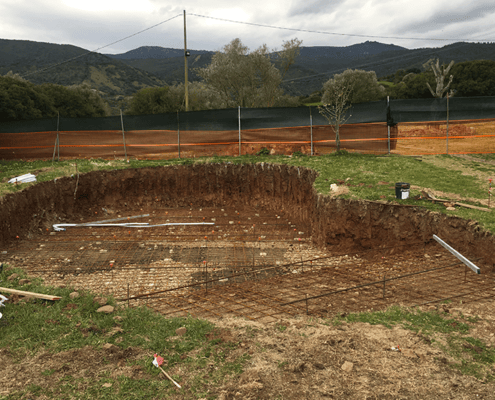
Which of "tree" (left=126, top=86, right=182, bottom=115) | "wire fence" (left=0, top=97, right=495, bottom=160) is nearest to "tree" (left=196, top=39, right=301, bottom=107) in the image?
"tree" (left=126, top=86, right=182, bottom=115)

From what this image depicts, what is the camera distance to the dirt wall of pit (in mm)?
8820

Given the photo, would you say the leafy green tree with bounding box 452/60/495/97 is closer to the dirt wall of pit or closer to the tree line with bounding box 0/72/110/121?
the dirt wall of pit

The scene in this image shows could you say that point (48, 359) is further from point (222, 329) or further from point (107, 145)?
point (107, 145)

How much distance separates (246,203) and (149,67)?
128548mm

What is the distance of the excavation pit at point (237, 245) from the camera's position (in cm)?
705

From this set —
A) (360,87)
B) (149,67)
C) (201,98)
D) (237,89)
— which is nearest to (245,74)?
(237,89)

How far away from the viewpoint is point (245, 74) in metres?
32.5

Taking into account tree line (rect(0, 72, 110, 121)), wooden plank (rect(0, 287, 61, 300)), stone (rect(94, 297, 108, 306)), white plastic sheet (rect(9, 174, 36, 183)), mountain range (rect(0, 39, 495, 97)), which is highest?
mountain range (rect(0, 39, 495, 97))

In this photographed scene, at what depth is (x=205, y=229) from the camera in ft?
39.5

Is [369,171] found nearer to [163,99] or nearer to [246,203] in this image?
[246,203]

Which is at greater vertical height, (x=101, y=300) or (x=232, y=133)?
(x=232, y=133)

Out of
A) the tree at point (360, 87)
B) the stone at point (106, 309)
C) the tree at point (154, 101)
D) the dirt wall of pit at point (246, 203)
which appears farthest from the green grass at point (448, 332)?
the tree at point (154, 101)

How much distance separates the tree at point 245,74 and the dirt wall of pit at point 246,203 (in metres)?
19.2

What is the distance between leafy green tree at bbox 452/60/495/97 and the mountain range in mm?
18543
